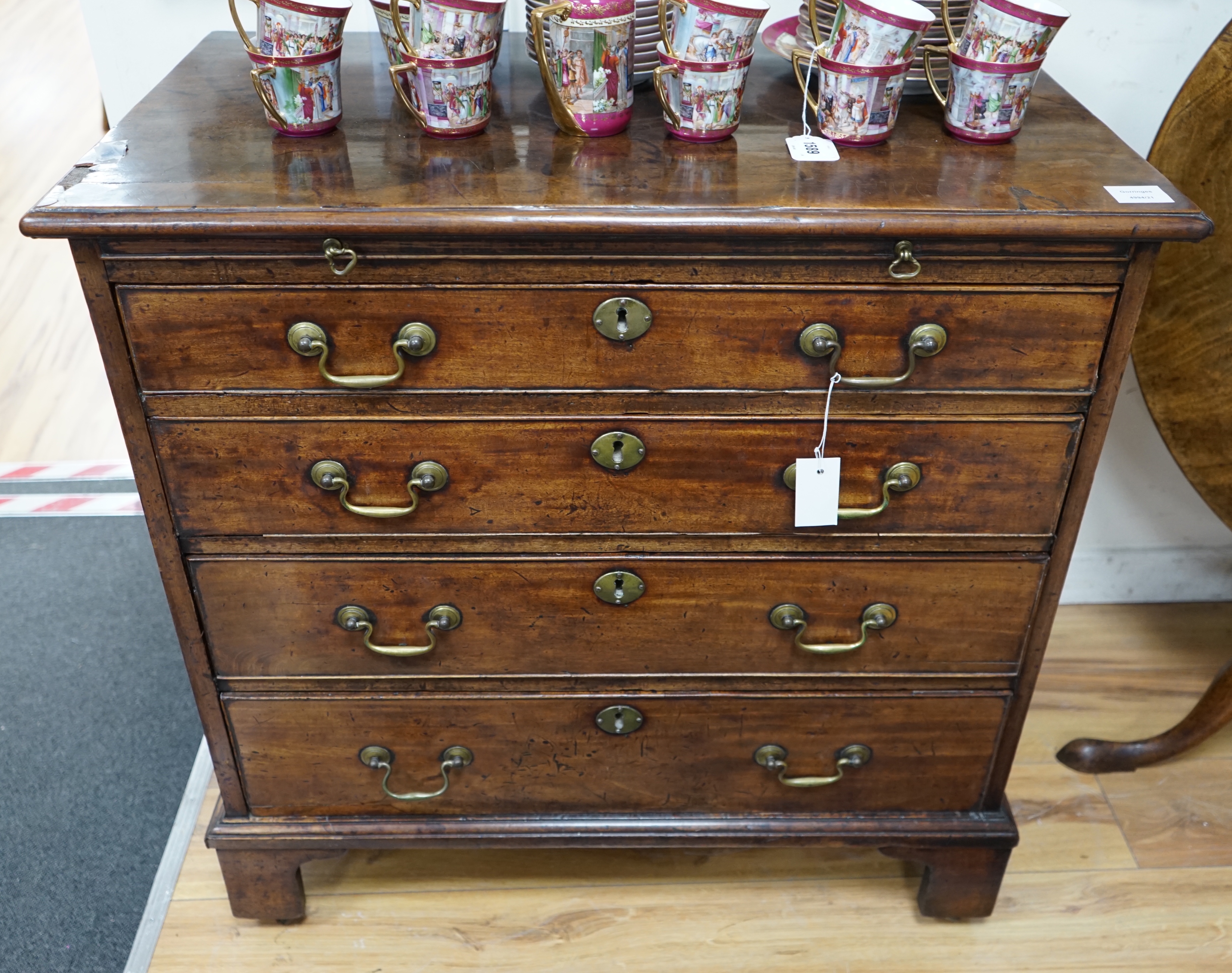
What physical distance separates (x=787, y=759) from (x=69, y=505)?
5.66 feet

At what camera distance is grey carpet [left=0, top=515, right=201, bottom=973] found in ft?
5.07

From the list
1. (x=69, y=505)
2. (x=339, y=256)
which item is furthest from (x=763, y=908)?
(x=69, y=505)

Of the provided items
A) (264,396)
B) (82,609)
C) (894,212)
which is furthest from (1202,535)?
(82,609)

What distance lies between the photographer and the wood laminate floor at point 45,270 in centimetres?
257

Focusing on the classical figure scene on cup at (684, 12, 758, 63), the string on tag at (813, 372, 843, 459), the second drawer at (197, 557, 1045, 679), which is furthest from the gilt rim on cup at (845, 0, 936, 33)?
the second drawer at (197, 557, 1045, 679)

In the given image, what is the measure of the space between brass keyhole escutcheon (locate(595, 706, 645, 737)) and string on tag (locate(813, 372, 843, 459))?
43cm

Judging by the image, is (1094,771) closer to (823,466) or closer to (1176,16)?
(823,466)

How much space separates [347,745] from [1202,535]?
166cm

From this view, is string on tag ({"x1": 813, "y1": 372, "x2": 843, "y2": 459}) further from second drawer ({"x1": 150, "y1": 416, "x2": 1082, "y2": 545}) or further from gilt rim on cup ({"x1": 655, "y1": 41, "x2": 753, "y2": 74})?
gilt rim on cup ({"x1": 655, "y1": 41, "x2": 753, "y2": 74})

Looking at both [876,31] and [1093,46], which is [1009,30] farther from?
[1093,46]

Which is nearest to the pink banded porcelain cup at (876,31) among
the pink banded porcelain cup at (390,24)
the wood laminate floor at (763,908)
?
the pink banded porcelain cup at (390,24)

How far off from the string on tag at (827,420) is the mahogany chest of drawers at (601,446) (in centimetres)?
1

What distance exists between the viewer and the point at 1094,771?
179 cm

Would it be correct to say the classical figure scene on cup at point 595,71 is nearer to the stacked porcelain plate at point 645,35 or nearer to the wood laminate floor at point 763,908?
the stacked porcelain plate at point 645,35
